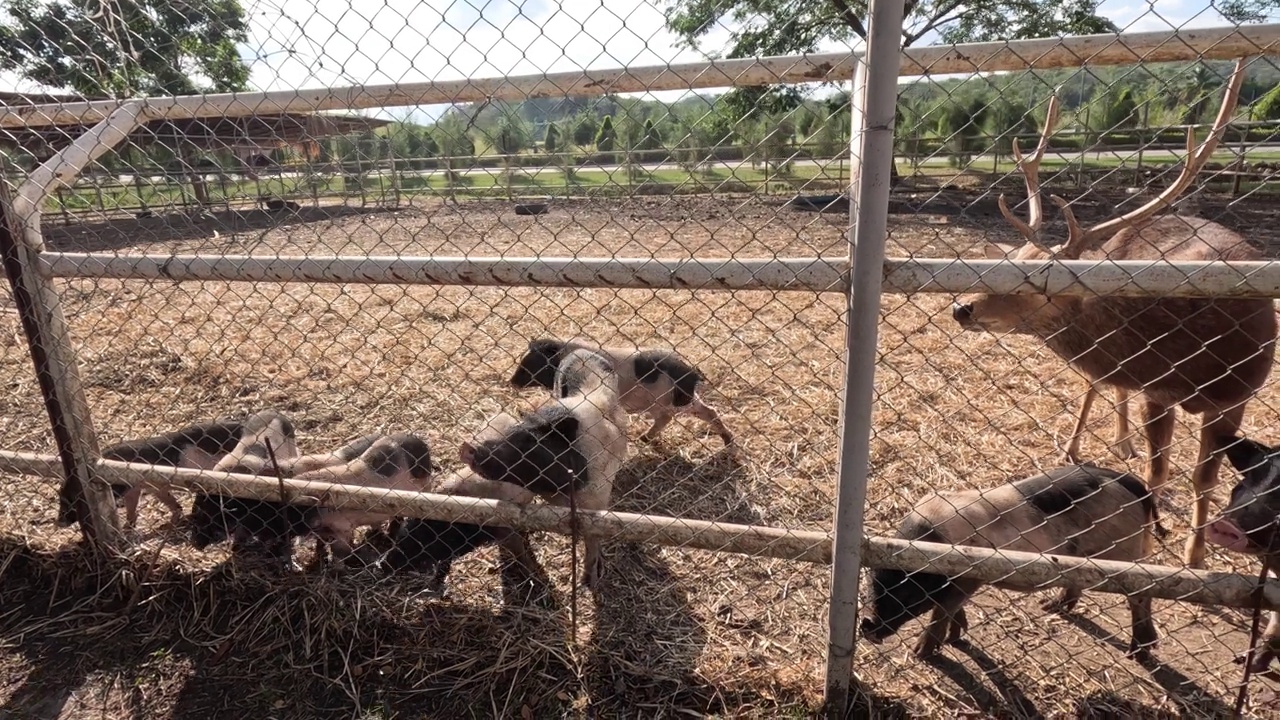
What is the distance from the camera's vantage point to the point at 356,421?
17.7ft

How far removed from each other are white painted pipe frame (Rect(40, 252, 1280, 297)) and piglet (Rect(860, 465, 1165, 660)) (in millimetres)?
1204

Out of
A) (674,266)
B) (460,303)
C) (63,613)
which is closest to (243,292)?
(460,303)

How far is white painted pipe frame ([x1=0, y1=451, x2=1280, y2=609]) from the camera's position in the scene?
2.42 metres

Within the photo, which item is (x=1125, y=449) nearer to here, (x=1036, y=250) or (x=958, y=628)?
(x=1036, y=250)

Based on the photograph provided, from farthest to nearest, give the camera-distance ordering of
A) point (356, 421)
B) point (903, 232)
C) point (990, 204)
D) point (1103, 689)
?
point (990, 204)
point (903, 232)
point (356, 421)
point (1103, 689)

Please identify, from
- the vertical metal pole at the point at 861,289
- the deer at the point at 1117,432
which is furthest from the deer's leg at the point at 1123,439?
the vertical metal pole at the point at 861,289

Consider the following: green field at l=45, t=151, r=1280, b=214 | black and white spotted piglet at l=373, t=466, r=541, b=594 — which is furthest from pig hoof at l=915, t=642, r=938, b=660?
green field at l=45, t=151, r=1280, b=214

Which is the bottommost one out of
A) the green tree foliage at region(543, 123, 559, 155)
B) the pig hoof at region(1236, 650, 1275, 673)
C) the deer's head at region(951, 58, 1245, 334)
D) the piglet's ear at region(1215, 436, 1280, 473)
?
the pig hoof at region(1236, 650, 1275, 673)

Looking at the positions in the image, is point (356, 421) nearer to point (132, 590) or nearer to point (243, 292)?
point (132, 590)

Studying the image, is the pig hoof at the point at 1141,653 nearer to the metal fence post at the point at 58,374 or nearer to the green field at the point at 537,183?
the green field at the point at 537,183

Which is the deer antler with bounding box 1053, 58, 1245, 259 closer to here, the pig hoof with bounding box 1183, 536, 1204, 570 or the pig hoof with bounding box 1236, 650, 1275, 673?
the pig hoof with bounding box 1183, 536, 1204, 570

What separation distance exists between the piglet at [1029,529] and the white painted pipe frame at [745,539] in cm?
38

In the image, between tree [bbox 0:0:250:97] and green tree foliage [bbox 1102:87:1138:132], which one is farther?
tree [bbox 0:0:250:97]

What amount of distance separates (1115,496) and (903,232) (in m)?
11.7
